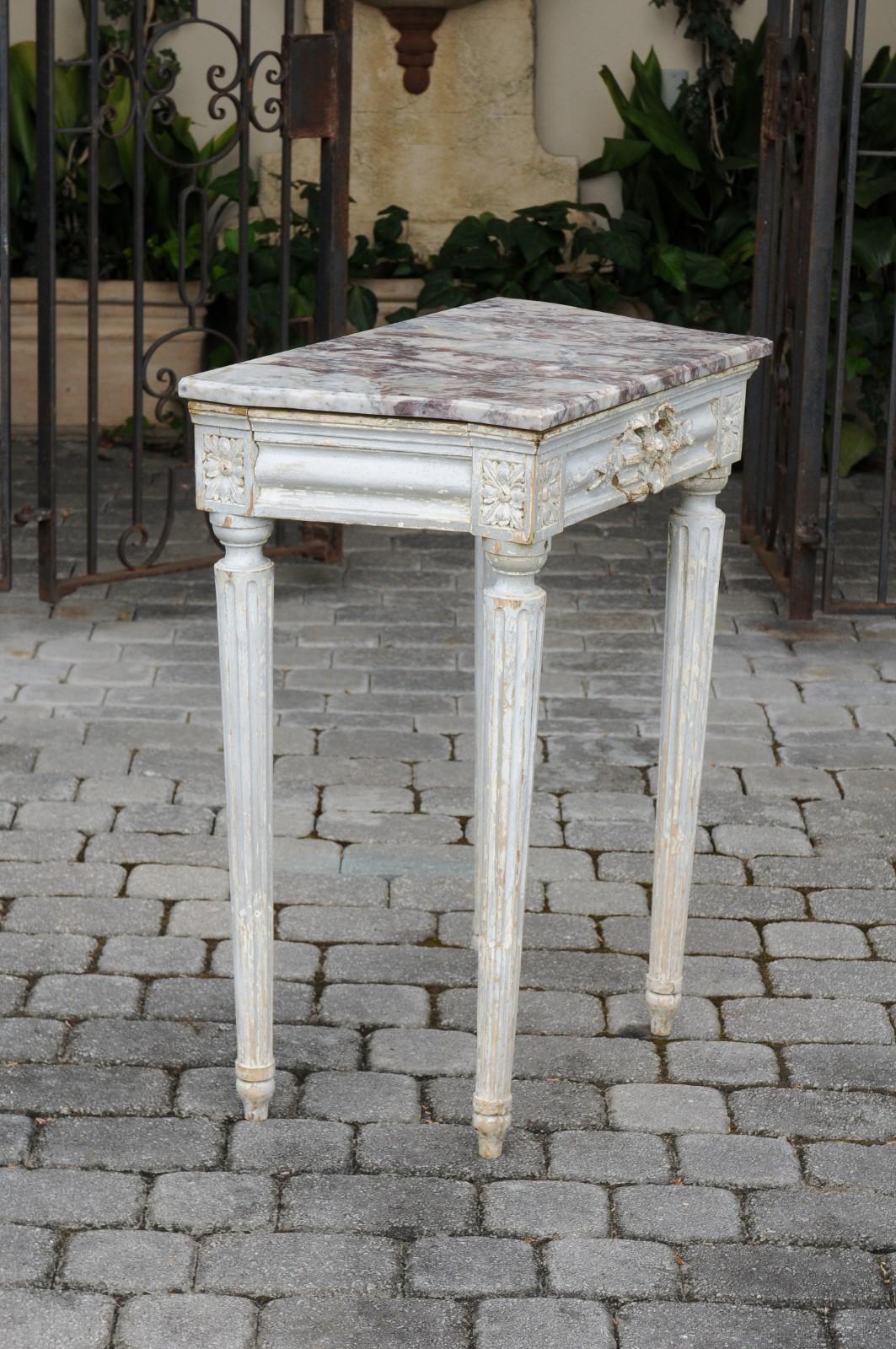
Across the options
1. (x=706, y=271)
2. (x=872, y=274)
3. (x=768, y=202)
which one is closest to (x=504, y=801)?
(x=768, y=202)

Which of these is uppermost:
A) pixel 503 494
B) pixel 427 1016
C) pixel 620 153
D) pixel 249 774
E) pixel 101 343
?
pixel 620 153

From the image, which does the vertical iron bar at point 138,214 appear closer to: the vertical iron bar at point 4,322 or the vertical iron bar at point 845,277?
the vertical iron bar at point 4,322

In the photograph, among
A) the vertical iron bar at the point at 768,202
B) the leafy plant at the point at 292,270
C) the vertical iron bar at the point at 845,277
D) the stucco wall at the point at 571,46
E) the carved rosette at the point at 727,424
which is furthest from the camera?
the stucco wall at the point at 571,46

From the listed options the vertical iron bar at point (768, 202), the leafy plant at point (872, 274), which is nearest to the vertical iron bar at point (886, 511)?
the vertical iron bar at point (768, 202)

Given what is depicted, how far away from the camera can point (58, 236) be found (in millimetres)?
7645

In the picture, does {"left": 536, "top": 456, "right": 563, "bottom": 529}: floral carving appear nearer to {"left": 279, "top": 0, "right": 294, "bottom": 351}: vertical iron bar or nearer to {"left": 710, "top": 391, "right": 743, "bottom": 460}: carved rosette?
{"left": 710, "top": 391, "right": 743, "bottom": 460}: carved rosette

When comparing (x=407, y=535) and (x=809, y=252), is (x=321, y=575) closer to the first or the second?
(x=407, y=535)

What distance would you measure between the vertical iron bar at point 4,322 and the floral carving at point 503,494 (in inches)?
112

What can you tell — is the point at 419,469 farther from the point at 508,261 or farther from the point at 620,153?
the point at 620,153

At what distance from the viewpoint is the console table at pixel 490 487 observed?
2.49 meters

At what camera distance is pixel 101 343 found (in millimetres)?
7504

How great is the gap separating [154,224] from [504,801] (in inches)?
220

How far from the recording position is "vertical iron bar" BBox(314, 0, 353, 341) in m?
5.39

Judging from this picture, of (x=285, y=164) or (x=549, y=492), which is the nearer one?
(x=549, y=492)
